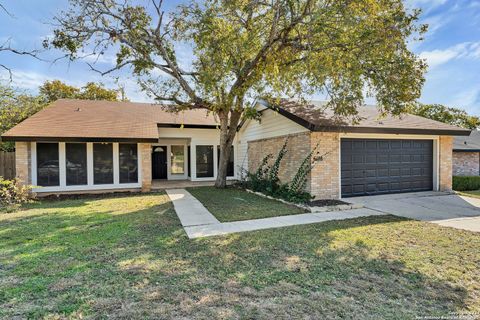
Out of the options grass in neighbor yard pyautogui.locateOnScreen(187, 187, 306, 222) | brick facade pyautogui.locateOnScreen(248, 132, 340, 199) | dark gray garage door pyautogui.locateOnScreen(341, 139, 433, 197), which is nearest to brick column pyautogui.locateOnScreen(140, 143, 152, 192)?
grass in neighbor yard pyautogui.locateOnScreen(187, 187, 306, 222)

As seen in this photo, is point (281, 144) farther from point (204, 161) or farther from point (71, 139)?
point (71, 139)

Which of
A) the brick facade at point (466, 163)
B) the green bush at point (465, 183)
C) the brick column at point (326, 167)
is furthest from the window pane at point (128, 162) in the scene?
the brick facade at point (466, 163)

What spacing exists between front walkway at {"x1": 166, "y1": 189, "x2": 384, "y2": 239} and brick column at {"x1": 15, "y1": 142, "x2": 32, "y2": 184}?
752 cm

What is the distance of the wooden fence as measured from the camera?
12.4 m

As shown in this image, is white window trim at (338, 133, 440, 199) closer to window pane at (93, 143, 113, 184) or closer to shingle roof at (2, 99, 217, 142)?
shingle roof at (2, 99, 217, 142)

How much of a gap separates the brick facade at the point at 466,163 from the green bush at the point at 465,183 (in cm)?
370

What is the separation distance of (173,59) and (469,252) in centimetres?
1148

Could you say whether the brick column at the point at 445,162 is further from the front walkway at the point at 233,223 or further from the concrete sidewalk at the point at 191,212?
the concrete sidewalk at the point at 191,212

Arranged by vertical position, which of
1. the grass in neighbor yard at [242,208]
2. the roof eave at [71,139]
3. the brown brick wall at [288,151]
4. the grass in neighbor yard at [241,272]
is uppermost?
the roof eave at [71,139]

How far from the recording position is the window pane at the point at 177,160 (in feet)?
59.9

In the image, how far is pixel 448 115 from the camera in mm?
28672

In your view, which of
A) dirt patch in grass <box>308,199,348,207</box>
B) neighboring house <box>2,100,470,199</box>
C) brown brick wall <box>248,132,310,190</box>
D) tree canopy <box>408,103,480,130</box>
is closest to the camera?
dirt patch in grass <box>308,199,348,207</box>

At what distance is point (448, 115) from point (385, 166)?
81.2ft

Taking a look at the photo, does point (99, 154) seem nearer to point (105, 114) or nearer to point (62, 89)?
point (105, 114)
